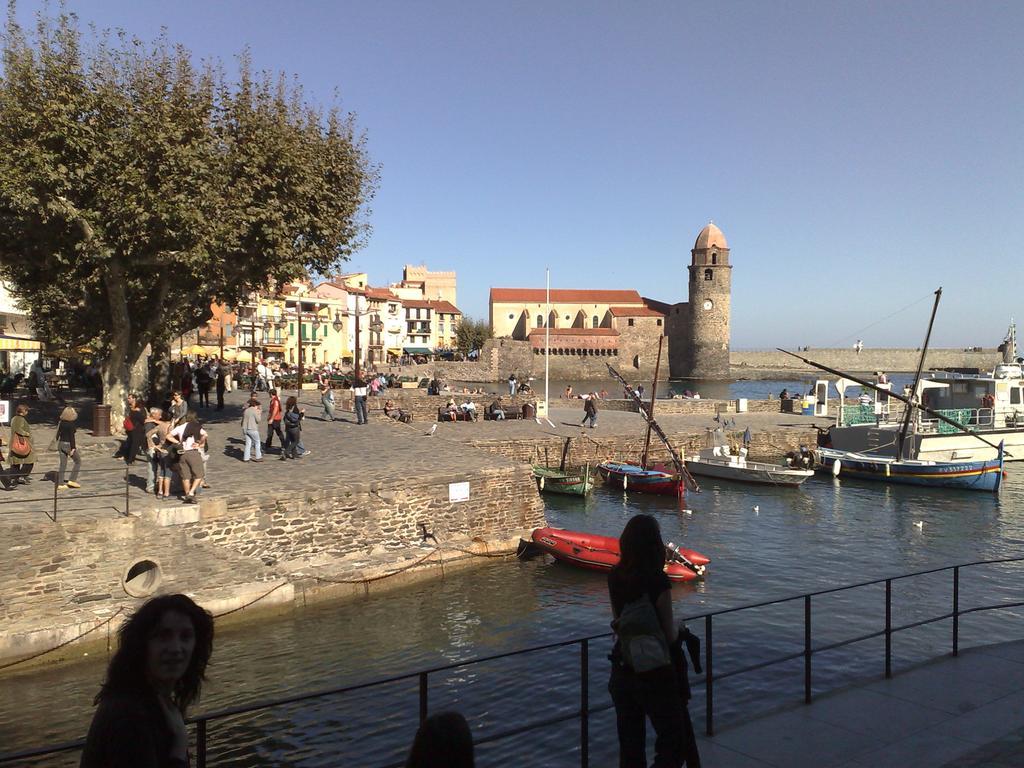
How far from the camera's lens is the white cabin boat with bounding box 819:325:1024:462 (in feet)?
106

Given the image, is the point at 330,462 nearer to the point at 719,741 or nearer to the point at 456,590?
the point at 456,590

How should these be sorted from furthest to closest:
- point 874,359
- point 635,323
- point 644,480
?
point 874,359
point 635,323
point 644,480

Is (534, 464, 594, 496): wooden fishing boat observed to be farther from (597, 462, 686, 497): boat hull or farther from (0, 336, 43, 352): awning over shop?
(0, 336, 43, 352): awning over shop

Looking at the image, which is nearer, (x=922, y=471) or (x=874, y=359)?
(x=922, y=471)

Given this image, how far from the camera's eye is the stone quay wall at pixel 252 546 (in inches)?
436

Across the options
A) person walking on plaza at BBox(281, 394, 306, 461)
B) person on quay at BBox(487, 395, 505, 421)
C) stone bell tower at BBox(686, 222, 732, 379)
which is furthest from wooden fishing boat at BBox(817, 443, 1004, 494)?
stone bell tower at BBox(686, 222, 732, 379)

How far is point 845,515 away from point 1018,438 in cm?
1565

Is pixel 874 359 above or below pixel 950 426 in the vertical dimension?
above

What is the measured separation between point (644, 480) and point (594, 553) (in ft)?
34.1

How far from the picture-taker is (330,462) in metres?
18.2

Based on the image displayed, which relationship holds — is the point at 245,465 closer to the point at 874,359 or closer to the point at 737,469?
the point at 737,469

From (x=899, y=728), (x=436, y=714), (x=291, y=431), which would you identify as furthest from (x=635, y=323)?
(x=436, y=714)

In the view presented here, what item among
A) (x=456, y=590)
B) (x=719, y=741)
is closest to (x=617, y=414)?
(x=456, y=590)

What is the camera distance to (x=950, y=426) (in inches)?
1314
